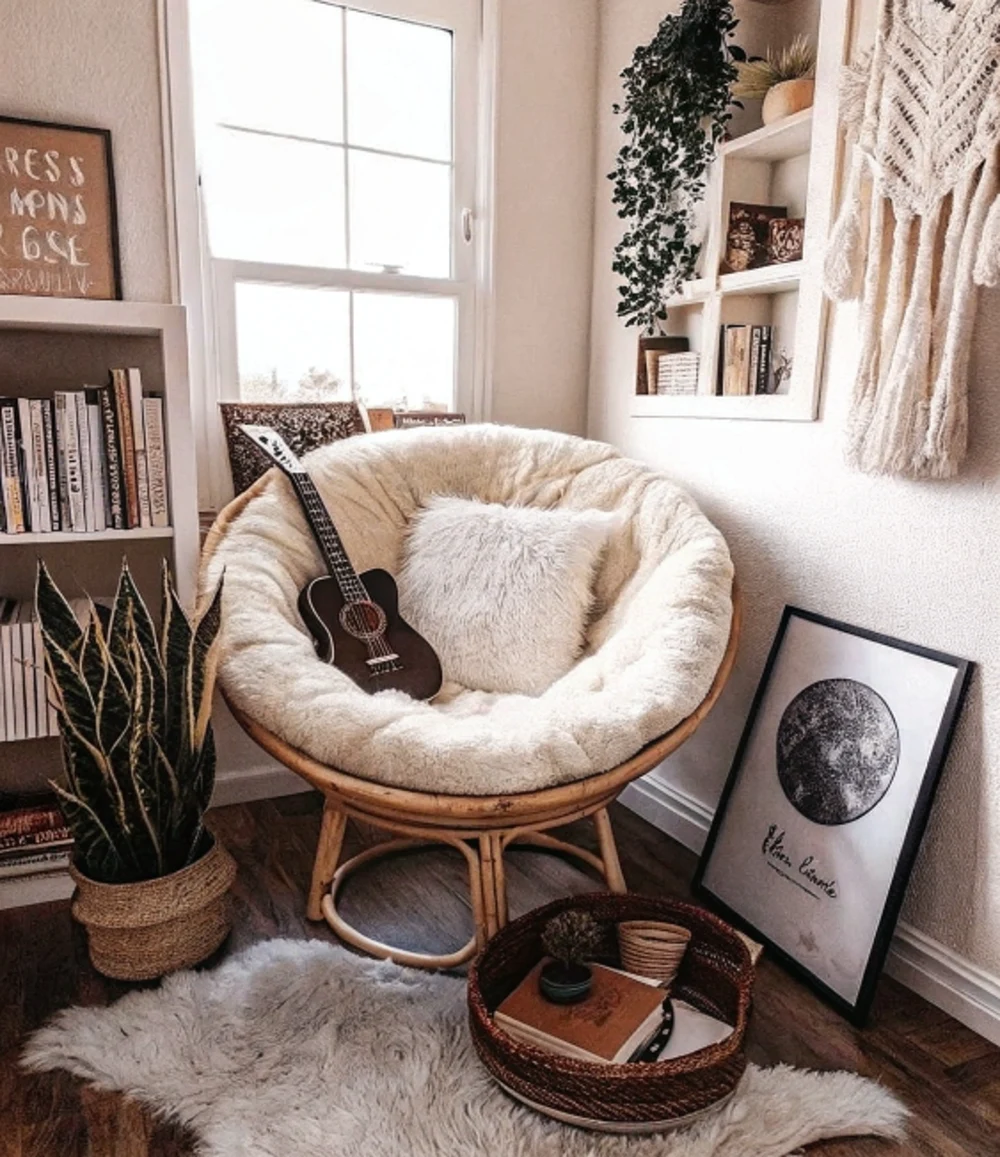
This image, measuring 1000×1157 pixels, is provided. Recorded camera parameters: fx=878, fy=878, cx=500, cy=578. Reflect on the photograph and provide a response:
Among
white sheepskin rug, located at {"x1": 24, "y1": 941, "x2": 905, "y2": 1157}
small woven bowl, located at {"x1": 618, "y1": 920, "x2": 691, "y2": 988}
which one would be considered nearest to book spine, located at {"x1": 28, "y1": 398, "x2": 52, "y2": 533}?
white sheepskin rug, located at {"x1": 24, "y1": 941, "x2": 905, "y2": 1157}

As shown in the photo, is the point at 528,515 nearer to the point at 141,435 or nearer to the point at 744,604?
the point at 744,604

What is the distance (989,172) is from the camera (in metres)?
1.31

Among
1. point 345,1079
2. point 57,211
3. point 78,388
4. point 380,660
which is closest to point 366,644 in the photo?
point 380,660

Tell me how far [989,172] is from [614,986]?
4.53 feet

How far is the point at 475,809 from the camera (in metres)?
1.29

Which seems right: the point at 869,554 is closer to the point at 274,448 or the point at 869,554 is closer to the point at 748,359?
the point at 748,359

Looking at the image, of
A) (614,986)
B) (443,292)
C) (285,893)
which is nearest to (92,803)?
(285,893)

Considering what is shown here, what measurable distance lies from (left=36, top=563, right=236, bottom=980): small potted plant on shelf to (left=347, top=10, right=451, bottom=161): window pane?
1.41 m

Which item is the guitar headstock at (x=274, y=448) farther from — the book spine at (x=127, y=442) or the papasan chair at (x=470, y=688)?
the book spine at (x=127, y=442)

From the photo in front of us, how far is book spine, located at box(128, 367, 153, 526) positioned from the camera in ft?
5.58

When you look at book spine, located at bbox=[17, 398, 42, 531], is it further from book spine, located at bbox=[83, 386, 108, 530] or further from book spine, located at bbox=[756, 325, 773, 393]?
book spine, located at bbox=[756, 325, 773, 393]

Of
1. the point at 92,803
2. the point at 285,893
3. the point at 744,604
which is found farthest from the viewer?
the point at 744,604

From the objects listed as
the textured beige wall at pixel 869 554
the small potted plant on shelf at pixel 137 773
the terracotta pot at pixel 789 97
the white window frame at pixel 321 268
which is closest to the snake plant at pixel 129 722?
the small potted plant on shelf at pixel 137 773

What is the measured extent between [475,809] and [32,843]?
110 cm
